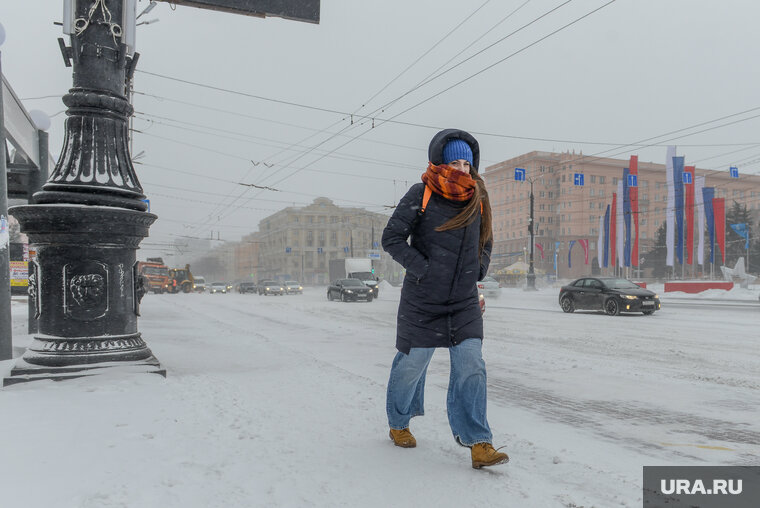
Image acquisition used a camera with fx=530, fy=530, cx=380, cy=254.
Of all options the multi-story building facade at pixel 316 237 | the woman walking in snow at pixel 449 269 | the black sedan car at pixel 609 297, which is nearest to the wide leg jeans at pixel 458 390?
the woman walking in snow at pixel 449 269

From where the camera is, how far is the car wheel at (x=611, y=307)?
1666 centimetres

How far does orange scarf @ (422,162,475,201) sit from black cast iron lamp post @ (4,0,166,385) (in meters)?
2.94

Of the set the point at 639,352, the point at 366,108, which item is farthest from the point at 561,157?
the point at 639,352

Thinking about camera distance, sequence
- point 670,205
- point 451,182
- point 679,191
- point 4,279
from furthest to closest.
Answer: point 670,205
point 679,191
point 4,279
point 451,182

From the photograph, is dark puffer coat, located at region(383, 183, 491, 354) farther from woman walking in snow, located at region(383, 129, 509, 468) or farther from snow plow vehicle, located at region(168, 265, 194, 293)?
snow plow vehicle, located at region(168, 265, 194, 293)

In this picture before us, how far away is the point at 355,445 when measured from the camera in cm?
315

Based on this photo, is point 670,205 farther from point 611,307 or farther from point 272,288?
point 272,288

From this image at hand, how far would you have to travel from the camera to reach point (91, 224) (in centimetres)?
440

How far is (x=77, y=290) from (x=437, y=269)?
314 cm

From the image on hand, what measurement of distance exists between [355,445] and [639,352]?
6.71 m

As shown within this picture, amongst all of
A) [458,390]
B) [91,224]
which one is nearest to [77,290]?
[91,224]

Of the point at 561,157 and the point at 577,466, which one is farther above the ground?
the point at 561,157

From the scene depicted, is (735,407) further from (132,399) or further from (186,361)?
(186,361)

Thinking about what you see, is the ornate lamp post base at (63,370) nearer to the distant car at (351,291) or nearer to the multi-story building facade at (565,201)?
the distant car at (351,291)
